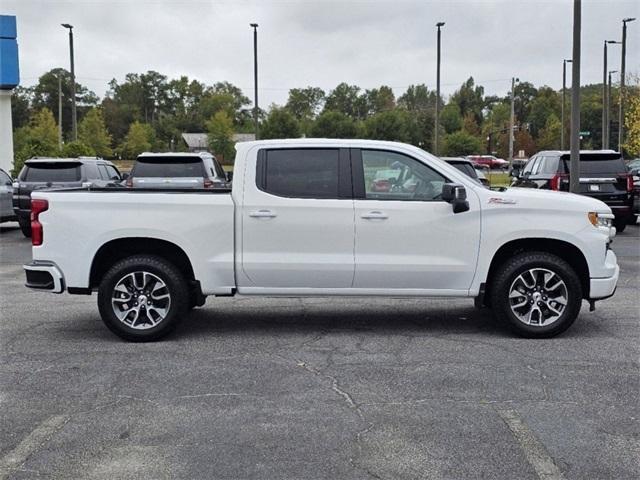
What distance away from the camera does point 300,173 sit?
24.3ft

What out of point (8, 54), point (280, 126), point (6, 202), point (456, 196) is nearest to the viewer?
point (456, 196)

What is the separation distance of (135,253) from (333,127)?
2942 inches

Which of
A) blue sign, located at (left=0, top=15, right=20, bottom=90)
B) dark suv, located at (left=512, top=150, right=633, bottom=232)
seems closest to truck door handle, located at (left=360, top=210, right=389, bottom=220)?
dark suv, located at (left=512, top=150, right=633, bottom=232)

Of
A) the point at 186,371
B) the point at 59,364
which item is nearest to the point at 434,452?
the point at 186,371

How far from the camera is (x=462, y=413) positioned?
5.19 m

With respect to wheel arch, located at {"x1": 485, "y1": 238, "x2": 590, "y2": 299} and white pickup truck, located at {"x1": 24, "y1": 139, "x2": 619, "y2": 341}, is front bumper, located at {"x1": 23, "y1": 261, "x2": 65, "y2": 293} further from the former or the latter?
wheel arch, located at {"x1": 485, "y1": 238, "x2": 590, "y2": 299}

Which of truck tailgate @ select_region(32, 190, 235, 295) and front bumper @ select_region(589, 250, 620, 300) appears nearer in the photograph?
truck tailgate @ select_region(32, 190, 235, 295)

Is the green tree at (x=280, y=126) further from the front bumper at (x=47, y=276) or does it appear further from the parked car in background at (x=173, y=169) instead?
the front bumper at (x=47, y=276)

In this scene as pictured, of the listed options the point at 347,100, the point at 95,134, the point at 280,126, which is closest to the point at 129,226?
the point at 280,126

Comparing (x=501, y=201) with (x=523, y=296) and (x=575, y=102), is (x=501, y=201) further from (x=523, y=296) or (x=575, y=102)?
(x=575, y=102)

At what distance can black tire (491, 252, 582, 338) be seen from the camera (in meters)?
7.23

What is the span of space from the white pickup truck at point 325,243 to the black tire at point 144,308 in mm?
11

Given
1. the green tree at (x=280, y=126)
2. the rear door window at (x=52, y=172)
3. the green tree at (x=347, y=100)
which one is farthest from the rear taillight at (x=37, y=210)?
the green tree at (x=347, y=100)

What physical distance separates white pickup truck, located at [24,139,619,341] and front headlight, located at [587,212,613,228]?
0.06ft
